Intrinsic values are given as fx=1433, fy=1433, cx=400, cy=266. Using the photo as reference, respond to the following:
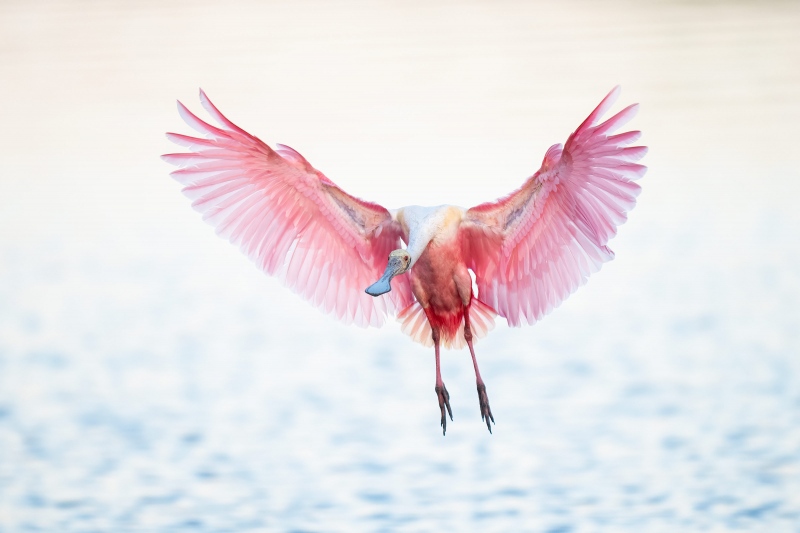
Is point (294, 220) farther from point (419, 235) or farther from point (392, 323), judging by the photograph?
point (392, 323)

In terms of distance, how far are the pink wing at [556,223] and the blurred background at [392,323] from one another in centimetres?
246

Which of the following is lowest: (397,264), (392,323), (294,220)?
(397,264)

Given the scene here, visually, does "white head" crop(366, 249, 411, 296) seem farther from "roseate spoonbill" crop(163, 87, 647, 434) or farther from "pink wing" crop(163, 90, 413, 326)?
"pink wing" crop(163, 90, 413, 326)

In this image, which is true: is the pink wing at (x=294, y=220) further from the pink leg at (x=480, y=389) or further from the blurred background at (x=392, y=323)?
the blurred background at (x=392, y=323)

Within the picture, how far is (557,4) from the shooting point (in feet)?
61.3

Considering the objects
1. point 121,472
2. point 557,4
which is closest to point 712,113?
point 557,4

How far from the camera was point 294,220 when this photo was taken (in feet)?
21.2

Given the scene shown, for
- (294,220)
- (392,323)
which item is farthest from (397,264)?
(392,323)

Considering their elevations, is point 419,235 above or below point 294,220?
below

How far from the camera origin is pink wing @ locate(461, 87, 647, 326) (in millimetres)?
5648

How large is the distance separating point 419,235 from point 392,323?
19.4 feet

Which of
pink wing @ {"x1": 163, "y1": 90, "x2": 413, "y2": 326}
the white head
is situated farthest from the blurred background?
the white head

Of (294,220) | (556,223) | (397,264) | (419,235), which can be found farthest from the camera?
(294,220)

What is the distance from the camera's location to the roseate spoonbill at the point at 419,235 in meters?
5.86
